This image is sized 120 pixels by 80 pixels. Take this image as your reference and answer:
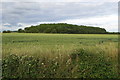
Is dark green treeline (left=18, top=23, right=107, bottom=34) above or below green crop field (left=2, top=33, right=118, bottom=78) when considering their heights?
above

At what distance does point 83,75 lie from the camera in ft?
18.5

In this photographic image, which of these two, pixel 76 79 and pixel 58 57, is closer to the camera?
pixel 76 79

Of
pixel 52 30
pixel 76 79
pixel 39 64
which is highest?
pixel 52 30

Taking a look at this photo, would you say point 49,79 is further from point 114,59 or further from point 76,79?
point 114,59

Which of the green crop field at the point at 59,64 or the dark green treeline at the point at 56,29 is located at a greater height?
the dark green treeline at the point at 56,29

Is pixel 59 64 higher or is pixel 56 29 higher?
pixel 56 29

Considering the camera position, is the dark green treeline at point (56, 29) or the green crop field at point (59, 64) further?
the dark green treeline at point (56, 29)

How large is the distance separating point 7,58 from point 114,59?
4321 mm

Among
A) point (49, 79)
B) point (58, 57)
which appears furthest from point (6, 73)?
point (58, 57)

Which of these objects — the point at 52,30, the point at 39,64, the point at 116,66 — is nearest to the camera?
the point at 39,64

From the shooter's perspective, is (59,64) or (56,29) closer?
(59,64)

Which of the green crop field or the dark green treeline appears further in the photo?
the dark green treeline

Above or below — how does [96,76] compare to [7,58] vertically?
below

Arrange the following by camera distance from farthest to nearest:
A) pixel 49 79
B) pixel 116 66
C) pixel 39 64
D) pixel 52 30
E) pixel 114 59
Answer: pixel 52 30
pixel 114 59
pixel 116 66
pixel 39 64
pixel 49 79
